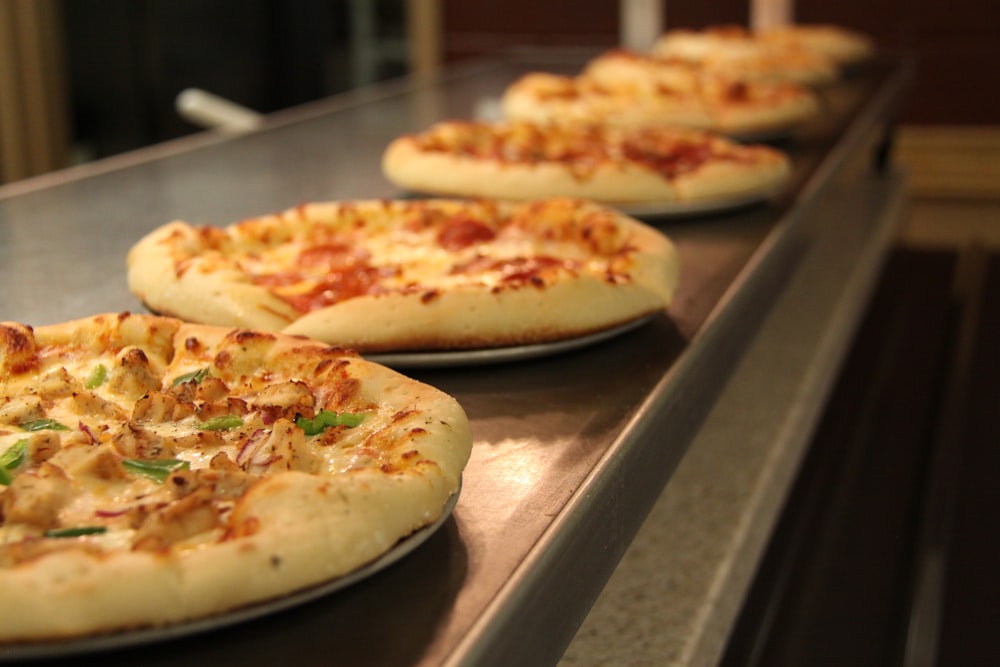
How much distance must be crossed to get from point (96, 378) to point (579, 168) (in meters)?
1.34

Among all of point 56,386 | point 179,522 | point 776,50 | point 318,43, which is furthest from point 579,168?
point 318,43

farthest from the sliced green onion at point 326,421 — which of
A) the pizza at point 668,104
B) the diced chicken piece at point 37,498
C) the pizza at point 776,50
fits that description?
the pizza at point 776,50

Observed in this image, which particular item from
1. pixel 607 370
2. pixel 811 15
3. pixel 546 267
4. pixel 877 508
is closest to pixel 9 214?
pixel 546 267

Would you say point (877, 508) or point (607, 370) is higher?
point (607, 370)

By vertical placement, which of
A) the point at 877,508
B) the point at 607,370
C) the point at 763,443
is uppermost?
the point at 607,370

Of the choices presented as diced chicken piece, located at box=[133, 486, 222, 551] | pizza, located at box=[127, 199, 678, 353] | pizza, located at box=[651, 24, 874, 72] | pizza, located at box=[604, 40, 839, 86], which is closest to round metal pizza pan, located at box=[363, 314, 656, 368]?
pizza, located at box=[127, 199, 678, 353]

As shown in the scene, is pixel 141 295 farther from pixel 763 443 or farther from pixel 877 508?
pixel 877 508

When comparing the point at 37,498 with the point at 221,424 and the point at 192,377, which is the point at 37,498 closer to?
the point at 221,424

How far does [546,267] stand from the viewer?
5.79ft

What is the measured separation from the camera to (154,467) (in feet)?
3.27

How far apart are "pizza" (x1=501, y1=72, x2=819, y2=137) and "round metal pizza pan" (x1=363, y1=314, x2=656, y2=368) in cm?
171

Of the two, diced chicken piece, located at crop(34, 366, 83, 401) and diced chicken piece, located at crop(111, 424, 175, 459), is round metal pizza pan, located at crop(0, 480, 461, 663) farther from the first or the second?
diced chicken piece, located at crop(34, 366, 83, 401)

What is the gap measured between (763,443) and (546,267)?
728 millimetres

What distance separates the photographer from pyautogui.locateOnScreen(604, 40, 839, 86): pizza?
3988mm
